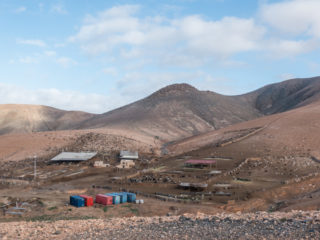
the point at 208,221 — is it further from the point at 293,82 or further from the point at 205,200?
the point at 293,82

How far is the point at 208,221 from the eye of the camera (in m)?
12.7

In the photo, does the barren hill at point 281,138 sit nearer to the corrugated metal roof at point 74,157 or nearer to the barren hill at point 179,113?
the corrugated metal roof at point 74,157

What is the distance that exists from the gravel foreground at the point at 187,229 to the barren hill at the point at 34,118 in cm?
11702

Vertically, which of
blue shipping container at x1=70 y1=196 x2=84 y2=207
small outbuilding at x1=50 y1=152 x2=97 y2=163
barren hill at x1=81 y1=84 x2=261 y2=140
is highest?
barren hill at x1=81 y1=84 x2=261 y2=140

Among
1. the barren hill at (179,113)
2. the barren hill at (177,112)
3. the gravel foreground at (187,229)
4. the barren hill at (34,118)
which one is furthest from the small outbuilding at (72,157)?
the barren hill at (34,118)

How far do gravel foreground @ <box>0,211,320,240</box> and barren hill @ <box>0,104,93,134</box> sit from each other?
117018 millimetres

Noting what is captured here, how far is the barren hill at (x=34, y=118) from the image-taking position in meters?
134

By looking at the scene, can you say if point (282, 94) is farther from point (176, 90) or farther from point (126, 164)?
point (126, 164)

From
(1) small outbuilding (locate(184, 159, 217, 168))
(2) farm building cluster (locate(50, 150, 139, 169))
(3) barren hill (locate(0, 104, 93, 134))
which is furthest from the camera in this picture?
(3) barren hill (locate(0, 104, 93, 134))

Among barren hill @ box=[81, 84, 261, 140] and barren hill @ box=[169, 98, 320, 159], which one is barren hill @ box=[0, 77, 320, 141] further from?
barren hill @ box=[169, 98, 320, 159]

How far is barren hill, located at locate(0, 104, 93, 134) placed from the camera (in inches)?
5256

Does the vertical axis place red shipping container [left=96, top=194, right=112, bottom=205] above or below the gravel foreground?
below

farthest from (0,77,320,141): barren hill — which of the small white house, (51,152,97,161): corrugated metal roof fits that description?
the small white house

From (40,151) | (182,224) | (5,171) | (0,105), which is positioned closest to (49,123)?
(0,105)
